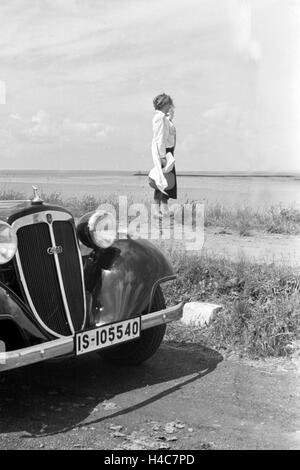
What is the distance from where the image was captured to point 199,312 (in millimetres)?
5746

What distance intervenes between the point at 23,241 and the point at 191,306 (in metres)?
2.16

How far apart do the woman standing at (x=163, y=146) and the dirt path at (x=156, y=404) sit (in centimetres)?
414

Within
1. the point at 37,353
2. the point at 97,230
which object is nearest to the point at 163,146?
the point at 97,230

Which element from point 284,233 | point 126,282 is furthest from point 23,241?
point 284,233

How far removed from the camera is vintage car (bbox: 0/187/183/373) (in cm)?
398

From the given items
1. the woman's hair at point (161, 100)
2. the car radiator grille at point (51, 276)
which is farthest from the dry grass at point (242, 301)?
the woman's hair at point (161, 100)

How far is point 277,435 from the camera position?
11.9 feet

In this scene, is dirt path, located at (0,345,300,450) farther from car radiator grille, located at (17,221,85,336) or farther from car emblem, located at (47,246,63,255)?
car emblem, located at (47,246,63,255)

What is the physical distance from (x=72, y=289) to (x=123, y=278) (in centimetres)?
39

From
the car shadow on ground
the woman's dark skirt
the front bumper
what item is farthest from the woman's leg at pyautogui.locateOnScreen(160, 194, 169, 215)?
the front bumper

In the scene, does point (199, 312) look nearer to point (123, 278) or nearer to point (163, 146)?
point (123, 278)

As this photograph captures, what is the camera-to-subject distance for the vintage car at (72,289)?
398cm

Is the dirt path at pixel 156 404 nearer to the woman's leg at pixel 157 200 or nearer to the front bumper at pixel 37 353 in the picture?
the front bumper at pixel 37 353

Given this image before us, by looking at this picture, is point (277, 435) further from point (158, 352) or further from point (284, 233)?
point (284, 233)
